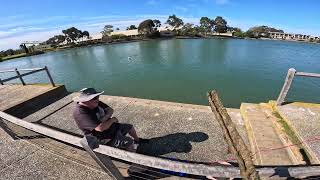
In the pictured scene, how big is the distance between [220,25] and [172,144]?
134 metres

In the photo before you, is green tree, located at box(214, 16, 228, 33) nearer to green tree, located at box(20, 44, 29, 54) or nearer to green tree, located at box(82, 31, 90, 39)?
green tree, located at box(82, 31, 90, 39)

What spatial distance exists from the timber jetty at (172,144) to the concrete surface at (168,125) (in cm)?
2

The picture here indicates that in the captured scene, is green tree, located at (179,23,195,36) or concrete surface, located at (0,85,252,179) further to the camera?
green tree, located at (179,23,195,36)

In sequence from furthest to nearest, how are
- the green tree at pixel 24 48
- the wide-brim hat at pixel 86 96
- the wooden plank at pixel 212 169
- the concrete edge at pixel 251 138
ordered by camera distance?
the green tree at pixel 24 48 < the concrete edge at pixel 251 138 < the wide-brim hat at pixel 86 96 < the wooden plank at pixel 212 169

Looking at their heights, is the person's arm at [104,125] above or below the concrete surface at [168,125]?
above

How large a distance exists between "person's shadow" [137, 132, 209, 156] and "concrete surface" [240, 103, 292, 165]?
41.0 inches

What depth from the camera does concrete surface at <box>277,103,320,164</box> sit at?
4.09m

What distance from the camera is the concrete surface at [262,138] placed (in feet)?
13.2

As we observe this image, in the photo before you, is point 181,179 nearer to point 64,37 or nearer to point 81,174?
point 81,174

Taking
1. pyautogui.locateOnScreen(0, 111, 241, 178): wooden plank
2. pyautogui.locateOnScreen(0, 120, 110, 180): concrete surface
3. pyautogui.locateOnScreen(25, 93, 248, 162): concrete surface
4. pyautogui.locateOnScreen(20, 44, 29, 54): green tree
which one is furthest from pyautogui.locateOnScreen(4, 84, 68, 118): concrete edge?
pyautogui.locateOnScreen(20, 44, 29, 54): green tree

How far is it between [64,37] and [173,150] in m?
119

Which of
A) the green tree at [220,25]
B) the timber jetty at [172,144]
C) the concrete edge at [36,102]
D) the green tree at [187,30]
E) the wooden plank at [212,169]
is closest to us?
the wooden plank at [212,169]

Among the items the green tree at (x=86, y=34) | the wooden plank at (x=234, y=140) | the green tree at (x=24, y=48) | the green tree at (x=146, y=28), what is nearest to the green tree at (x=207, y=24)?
the green tree at (x=146, y=28)

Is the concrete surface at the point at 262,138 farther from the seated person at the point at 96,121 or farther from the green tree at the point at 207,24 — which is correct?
the green tree at the point at 207,24
